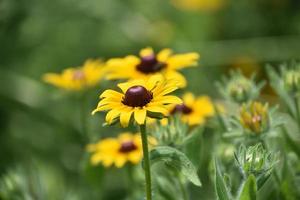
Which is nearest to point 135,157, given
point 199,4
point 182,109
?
point 182,109

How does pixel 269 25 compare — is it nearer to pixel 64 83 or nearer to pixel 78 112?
pixel 78 112

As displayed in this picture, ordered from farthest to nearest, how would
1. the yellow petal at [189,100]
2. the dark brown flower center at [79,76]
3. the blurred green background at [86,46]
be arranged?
the blurred green background at [86,46]
the dark brown flower center at [79,76]
the yellow petal at [189,100]

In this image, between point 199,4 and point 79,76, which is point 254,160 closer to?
point 79,76

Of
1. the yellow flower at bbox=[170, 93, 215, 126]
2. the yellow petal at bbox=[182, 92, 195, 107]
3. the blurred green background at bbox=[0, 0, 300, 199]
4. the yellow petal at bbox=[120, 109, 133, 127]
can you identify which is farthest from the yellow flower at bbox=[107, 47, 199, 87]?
the blurred green background at bbox=[0, 0, 300, 199]

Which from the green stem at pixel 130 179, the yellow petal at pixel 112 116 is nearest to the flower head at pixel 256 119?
the yellow petal at pixel 112 116

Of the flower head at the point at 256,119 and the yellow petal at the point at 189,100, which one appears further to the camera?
the yellow petal at the point at 189,100

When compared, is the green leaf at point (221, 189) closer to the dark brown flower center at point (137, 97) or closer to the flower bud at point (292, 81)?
the dark brown flower center at point (137, 97)
